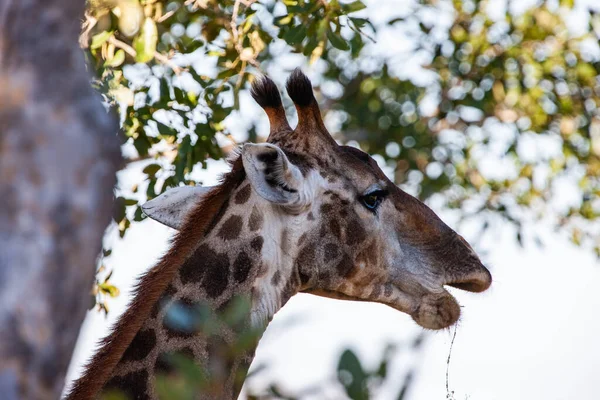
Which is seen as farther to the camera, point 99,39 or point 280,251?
point 99,39

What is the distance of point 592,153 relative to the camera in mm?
9867

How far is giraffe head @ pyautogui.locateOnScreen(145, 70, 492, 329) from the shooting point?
4.39m

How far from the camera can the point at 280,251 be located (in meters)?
4.33

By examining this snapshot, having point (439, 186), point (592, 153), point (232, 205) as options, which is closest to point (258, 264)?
point (232, 205)

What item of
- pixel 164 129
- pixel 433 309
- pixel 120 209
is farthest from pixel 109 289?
pixel 433 309

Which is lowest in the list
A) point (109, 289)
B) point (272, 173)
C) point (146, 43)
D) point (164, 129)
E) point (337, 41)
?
point (109, 289)

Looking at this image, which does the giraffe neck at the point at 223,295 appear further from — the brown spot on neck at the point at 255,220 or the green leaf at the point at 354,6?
the green leaf at the point at 354,6

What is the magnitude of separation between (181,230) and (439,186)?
5662 millimetres

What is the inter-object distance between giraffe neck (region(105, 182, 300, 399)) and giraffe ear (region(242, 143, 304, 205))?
0.16 metres

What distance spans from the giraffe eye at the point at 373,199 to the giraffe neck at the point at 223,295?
0.45m

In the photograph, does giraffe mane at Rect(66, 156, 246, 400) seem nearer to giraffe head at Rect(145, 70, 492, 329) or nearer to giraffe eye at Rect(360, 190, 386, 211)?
giraffe head at Rect(145, 70, 492, 329)

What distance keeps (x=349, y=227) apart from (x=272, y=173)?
0.53 metres

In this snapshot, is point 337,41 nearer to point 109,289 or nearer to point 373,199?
point 373,199

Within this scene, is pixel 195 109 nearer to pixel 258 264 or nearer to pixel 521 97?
pixel 258 264
